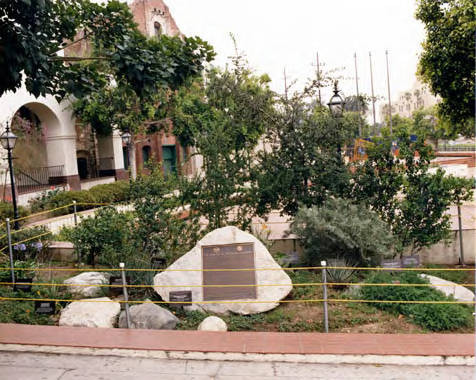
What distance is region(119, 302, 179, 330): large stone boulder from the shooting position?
6.77m

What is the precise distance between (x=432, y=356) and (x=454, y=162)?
2992 centimetres

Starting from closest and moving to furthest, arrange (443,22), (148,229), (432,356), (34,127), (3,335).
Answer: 1. (432,356)
2. (3,335)
3. (148,229)
4. (443,22)
5. (34,127)

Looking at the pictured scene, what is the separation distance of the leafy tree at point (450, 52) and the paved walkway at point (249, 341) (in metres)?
10.0

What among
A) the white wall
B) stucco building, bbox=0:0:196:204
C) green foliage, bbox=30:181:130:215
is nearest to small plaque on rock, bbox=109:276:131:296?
stucco building, bbox=0:0:196:204

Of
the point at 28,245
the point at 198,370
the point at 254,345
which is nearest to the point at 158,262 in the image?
the point at 254,345

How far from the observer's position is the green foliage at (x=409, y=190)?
973cm

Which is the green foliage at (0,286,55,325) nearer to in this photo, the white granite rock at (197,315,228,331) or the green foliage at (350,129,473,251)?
the white granite rock at (197,315,228,331)

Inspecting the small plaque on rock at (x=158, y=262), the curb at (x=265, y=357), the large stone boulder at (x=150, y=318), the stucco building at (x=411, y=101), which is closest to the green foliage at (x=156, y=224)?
the small plaque on rock at (x=158, y=262)

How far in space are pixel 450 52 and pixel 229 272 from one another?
10172mm

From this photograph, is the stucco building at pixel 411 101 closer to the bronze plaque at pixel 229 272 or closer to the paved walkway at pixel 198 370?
the bronze plaque at pixel 229 272

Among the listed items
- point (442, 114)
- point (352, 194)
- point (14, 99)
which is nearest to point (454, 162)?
point (442, 114)

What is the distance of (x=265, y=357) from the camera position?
18.7 feet

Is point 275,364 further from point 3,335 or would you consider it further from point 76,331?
point 3,335

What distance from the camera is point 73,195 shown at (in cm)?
1862
